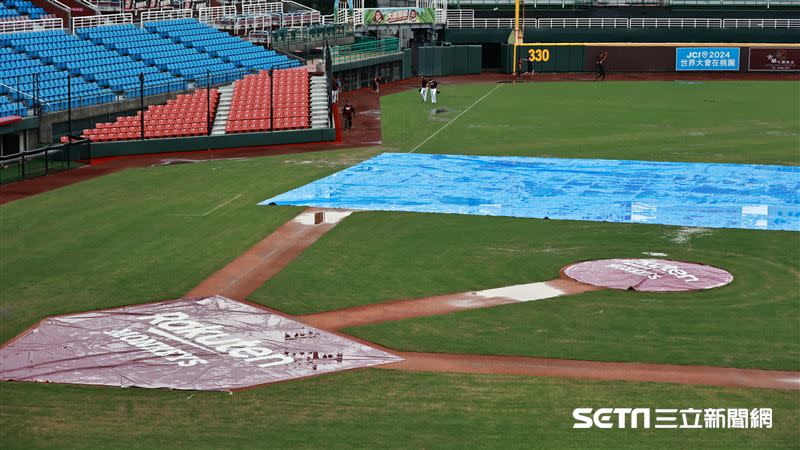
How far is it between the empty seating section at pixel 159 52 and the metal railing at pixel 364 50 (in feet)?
35.7

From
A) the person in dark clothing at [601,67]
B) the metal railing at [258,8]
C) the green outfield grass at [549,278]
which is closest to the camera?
the green outfield grass at [549,278]

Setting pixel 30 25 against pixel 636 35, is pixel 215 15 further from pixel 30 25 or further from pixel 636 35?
→ pixel 636 35

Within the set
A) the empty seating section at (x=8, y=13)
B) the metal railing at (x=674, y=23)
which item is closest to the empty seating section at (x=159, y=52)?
the empty seating section at (x=8, y=13)

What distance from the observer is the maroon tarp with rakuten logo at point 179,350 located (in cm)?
2048

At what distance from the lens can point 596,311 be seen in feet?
80.5

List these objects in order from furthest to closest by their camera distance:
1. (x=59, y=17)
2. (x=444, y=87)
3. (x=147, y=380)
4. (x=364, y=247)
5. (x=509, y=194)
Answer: (x=444, y=87), (x=59, y=17), (x=509, y=194), (x=364, y=247), (x=147, y=380)

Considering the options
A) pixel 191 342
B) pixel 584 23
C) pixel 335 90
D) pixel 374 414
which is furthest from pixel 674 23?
pixel 374 414

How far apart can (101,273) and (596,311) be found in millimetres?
12461

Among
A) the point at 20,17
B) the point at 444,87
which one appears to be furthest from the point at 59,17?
the point at 444,87

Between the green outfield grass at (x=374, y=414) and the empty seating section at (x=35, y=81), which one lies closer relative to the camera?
the green outfield grass at (x=374, y=414)

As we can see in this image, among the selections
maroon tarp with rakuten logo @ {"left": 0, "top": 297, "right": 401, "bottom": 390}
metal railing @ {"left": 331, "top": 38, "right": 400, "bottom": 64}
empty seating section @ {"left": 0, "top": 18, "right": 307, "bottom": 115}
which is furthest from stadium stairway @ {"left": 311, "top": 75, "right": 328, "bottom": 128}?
maroon tarp with rakuten logo @ {"left": 0, "top": 297, "right": 401, "bottom": 390}

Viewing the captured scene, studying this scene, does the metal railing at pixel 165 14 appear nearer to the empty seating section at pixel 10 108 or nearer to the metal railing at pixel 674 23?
the empty seating section at pixel 10 108

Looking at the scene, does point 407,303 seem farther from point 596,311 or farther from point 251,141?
point 251,141

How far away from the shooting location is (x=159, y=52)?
202ft
